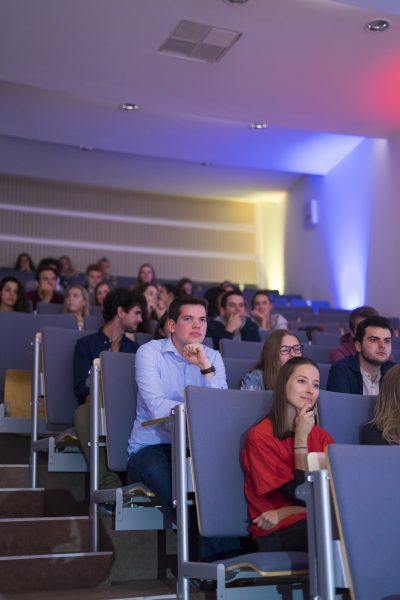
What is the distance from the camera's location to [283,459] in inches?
87.4

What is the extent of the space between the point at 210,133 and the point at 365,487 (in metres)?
6.32

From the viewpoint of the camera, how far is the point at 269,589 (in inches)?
81.7

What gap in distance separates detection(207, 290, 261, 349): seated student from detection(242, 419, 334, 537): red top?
2.01m

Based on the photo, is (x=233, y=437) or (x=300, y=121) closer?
(x=233, y=437)

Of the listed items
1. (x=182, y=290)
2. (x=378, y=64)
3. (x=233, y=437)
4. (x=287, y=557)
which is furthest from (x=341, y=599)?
(x=378, y=64)

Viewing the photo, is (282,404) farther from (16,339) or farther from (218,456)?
(16,339)

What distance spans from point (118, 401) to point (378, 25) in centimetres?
349

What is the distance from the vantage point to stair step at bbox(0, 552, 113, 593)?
237 centimetres

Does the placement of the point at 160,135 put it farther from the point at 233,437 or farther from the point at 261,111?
the point at 233,437

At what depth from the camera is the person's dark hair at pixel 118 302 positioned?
3561mm

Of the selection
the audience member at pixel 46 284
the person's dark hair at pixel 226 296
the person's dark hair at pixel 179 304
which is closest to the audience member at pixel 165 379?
the person's dark hair at pixel 179 304

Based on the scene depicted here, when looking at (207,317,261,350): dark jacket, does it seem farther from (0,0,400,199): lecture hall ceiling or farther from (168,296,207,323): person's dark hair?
(0,0,400,199): lecture hall ceiling

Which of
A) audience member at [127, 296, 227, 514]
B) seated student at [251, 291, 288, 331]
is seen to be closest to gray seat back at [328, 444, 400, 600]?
audience member at [127, 296, 227, 514]

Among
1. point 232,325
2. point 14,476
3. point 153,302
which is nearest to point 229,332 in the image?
point 232,325
